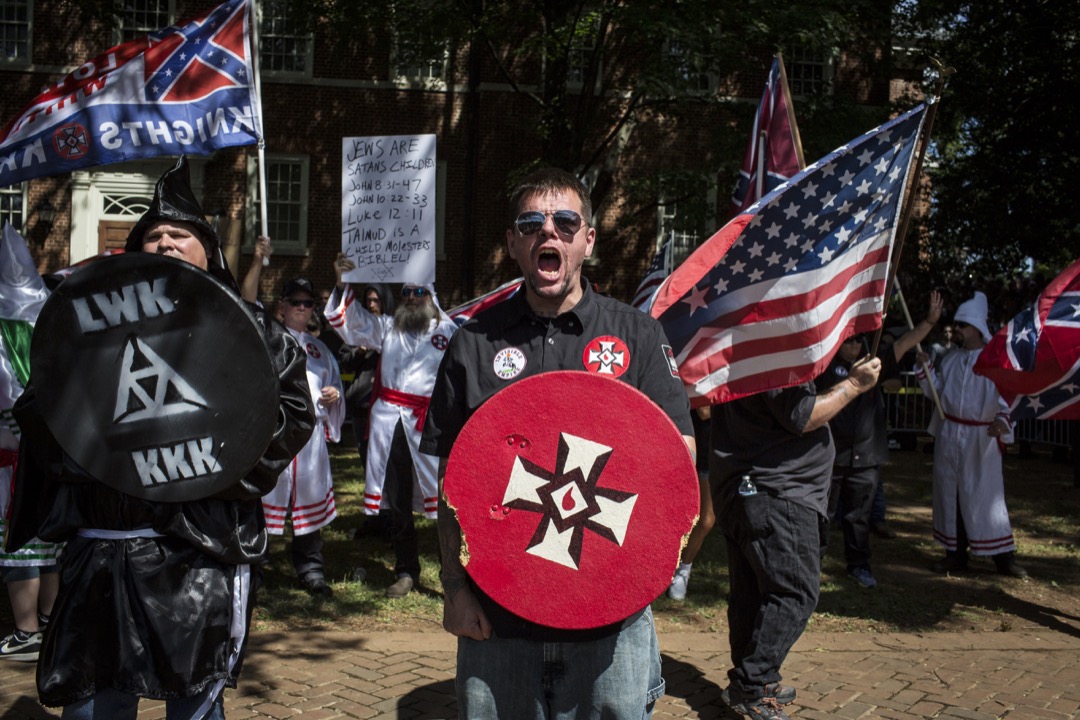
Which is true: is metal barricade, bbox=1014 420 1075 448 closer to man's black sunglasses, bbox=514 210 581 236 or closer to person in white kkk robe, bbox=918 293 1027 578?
person in white kkk robe, bbox=918 293 1027 578

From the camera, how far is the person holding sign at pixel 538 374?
9.11ft

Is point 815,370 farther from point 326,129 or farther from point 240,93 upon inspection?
point 326,129

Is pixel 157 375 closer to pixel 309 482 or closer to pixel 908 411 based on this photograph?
pixel 309 482

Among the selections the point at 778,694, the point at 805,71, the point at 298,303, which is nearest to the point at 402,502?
the point at 298,303

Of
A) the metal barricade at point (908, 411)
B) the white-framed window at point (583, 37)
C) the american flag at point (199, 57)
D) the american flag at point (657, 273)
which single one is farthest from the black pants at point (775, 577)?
the white-framed window at point (583, 37)

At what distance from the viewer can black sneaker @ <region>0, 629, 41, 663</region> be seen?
5375 mm

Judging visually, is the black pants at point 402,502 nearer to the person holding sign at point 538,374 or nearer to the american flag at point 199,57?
the american flag at point 199,57

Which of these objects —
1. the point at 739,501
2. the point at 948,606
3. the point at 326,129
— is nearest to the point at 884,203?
the point at 739,501

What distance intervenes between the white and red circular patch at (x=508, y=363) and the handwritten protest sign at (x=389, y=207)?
478cm

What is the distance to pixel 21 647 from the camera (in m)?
5.43

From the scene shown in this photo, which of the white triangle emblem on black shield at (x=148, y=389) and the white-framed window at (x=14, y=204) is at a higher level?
the white-framed window at (x=14, y=204)

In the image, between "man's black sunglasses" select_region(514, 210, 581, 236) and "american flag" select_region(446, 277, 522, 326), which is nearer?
"man's black sunglasses" select_region(514, 210, 581, 236)

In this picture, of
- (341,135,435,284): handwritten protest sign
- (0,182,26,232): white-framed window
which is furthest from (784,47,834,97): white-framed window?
(0,182,26,232): white-framed window

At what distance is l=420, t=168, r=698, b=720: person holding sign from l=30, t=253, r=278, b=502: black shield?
53 centimetres
